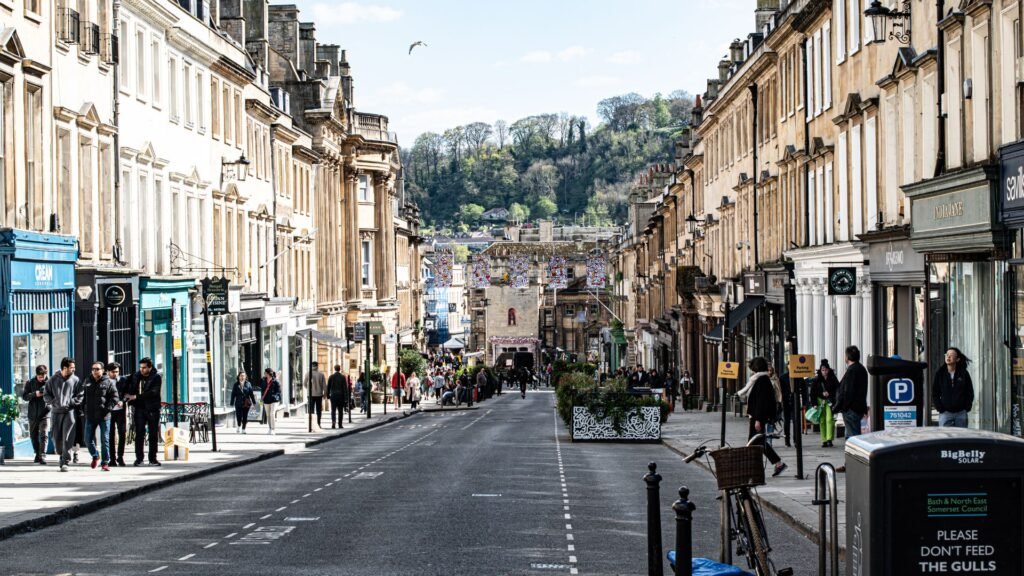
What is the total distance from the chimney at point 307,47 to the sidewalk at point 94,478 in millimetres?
33530

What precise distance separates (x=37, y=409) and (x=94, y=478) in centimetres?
308

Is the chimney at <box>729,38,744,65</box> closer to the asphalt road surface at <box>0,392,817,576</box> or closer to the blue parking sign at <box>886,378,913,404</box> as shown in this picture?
the asphalt road surface at <box>0,392,817,576</box>

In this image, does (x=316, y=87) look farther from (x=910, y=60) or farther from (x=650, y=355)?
(x=910, y=60)

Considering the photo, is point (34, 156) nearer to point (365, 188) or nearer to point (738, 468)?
point (738, 468)

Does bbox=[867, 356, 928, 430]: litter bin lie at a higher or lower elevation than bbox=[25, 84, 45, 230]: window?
lower

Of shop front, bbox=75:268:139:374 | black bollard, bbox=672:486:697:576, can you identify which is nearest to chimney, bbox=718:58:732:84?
shop front, bbox=75:268:139:374

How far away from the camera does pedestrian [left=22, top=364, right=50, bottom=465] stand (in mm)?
25344

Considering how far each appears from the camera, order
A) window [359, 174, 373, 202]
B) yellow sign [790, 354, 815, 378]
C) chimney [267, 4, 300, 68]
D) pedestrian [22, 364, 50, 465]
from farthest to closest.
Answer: window [359, 174, 373, 202] < chimney [267, 4, 300, 68] < pedestrian [22, 364, 50, 465] < yellow sign [790, 354, 815, 378]

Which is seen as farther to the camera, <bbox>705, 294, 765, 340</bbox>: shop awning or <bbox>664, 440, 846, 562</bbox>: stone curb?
<bbox>705, 294, 765, 340</bbox>: shop awning

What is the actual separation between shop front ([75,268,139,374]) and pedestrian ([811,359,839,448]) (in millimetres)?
14193

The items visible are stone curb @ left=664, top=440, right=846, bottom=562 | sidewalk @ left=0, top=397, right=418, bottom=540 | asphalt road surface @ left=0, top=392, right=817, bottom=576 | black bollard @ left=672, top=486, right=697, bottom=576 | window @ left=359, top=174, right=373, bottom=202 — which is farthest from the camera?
window @ left=359, top=174, right=373, bottom=202

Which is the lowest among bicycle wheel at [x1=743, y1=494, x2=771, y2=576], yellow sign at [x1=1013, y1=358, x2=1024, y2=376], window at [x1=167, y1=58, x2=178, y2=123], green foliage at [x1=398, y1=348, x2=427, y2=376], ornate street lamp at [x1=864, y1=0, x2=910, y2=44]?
green foliage at [x1=398, y1=348, x2=427, y2=376]

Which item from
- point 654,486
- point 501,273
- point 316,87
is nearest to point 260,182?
point 316,87

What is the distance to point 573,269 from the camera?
532ft
